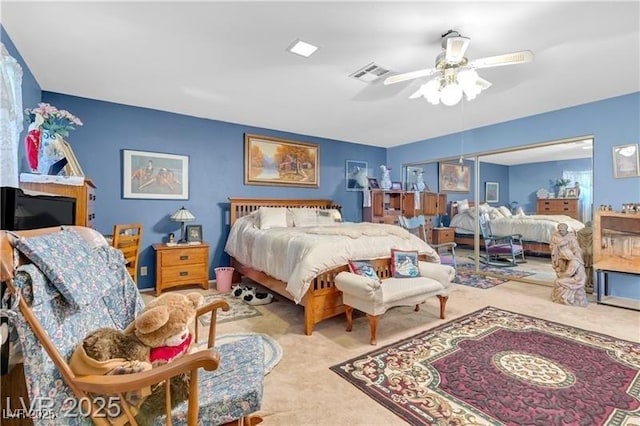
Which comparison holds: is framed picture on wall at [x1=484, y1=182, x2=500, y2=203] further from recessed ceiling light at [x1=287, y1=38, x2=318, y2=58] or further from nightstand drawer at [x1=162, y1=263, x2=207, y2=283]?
nightstand drawer at [x1=162, y1=263, x2=207, y2=283]

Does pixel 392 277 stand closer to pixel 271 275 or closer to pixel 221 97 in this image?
pixel 271 275

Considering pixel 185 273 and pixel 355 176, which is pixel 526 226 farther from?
pixel 185 273

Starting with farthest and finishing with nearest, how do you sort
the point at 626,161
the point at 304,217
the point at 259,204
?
1. the point at 259,204
2. the point at 304,217
3. the point at 626,161

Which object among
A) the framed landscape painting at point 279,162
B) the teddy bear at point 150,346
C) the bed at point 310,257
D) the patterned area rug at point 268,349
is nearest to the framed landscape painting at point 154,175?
the framed landscape painting at point 279,162

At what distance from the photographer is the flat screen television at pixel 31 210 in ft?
5.12

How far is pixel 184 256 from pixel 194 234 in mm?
401

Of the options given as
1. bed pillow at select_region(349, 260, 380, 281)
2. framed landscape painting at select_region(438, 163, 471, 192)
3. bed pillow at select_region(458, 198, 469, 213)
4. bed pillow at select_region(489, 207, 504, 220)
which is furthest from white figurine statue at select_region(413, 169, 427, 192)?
bed pillow at select_region(349, 260, 380, 281)

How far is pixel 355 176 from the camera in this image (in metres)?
6.25

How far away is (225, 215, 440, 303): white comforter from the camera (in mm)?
2770

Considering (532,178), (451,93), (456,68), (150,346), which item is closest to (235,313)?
(150,346)

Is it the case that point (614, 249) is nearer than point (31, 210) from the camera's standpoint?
No

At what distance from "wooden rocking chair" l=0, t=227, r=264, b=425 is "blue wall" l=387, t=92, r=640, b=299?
3914 millimetres

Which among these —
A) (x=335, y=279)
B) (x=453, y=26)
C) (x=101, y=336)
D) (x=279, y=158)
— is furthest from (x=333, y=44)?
(x=279, y=158)

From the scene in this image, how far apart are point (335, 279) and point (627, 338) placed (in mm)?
2545
